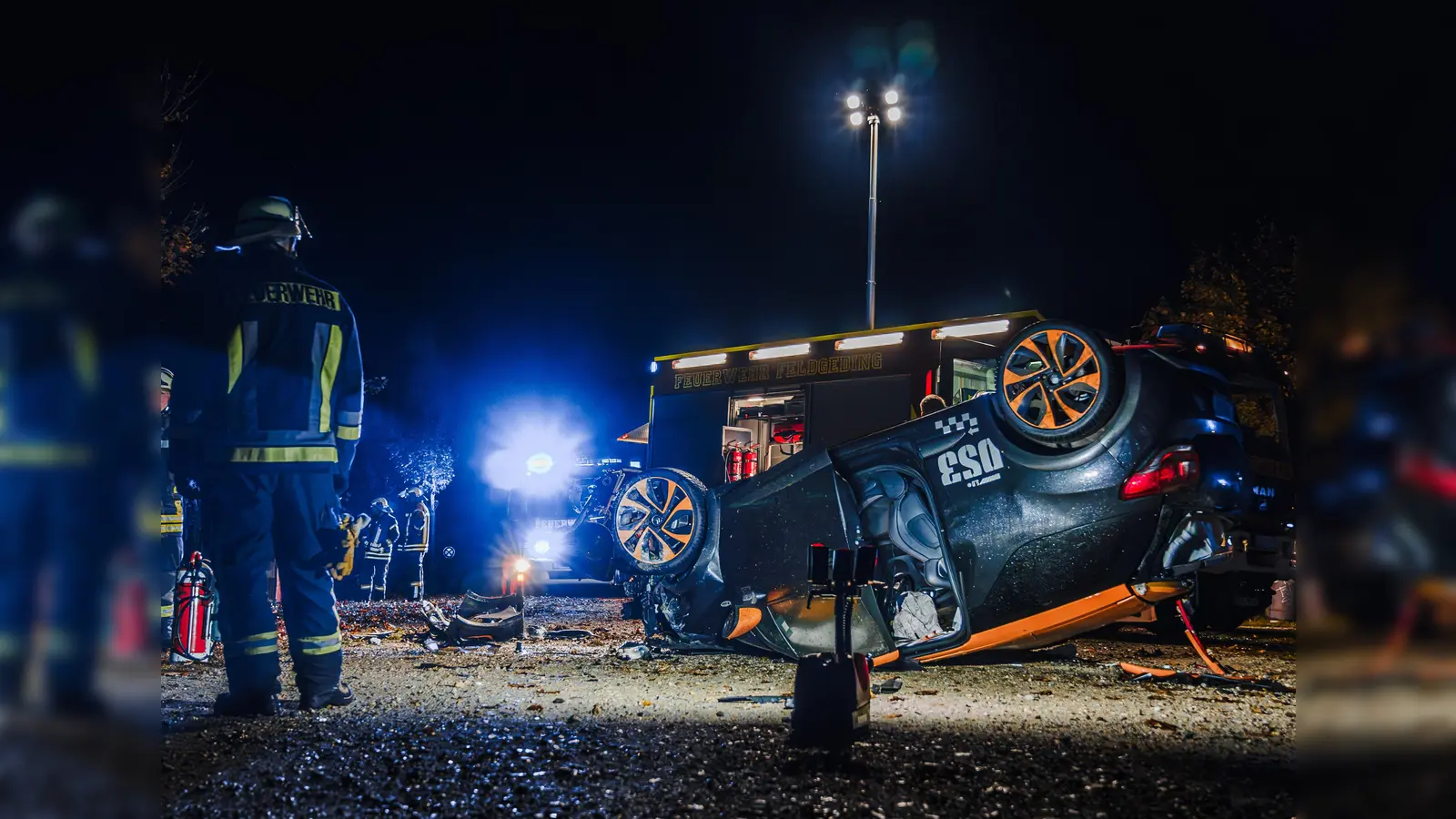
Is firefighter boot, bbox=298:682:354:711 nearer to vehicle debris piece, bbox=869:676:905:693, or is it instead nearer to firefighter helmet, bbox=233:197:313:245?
firefighter helmet, bbox=233:197:313:245

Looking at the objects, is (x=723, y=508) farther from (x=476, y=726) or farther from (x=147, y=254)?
(x=147, y=254)

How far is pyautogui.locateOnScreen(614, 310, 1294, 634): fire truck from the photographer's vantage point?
6.00 meters

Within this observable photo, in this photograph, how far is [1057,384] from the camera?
229 inches

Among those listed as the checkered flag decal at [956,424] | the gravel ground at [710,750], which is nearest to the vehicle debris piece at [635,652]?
the gravel ground at [710,750]

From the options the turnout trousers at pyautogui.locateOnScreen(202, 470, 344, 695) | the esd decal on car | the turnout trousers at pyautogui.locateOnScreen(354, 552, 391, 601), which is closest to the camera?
the turnout trousers at pyautogui.locateOnScreen(202, 470, 344, 695)

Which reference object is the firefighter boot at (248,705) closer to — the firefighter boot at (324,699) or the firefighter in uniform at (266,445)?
the firefighter in uniform at (266,445)

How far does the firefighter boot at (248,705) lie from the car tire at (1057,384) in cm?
449

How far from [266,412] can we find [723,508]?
3.64 metres

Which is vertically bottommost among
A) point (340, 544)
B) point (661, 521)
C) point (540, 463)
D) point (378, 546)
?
point (378, 546)

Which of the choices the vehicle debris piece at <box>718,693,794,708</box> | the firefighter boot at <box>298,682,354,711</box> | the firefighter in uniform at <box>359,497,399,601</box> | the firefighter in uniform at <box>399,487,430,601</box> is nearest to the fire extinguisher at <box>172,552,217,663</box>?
the firefighter boot at <box>298,682,354,711</box>

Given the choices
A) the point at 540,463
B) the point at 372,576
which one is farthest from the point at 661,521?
the point at 372,576

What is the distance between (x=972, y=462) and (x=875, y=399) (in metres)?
2.09

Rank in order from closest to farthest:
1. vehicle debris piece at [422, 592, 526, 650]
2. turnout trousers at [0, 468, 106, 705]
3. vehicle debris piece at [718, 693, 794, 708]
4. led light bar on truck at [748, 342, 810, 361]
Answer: turnout trousers at [0, 468, 106, 705] < vehicle debris piece at [718, 693, 794, 708] < vehicle debris piece at [422, 592, 526, 650] < led light bar on truck at [748, 342, 810, 361]

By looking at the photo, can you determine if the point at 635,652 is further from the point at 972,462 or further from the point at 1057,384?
the point at 1057,384
